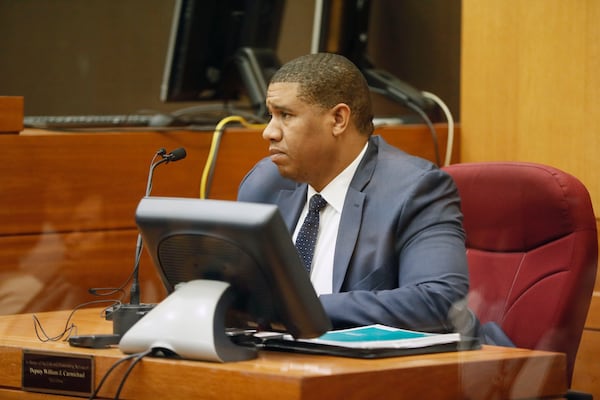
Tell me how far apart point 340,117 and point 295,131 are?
0.12 metres

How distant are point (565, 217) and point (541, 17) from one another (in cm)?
87

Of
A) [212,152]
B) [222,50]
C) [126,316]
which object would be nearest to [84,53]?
[222,50]

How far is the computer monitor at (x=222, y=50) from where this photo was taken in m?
3.02

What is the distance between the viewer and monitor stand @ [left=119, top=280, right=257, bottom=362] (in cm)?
150

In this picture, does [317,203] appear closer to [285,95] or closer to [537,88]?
[285,95]

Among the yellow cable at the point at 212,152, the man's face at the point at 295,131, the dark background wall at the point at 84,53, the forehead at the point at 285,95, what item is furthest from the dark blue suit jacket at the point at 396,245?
the dark background wall at the point at 84,53

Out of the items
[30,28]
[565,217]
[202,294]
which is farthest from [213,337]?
[30,28]

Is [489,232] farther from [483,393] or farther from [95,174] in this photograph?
[95,174]

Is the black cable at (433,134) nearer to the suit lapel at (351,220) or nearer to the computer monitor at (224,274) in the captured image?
the suit lapel at (351,220)

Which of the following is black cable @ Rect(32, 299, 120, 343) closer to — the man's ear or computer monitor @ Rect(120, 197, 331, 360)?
computer monitor @ Rect(120, 197, 331, 360)

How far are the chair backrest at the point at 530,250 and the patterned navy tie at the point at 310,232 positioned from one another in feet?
1.14

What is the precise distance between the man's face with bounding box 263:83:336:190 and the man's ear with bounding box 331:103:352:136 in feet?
0.04

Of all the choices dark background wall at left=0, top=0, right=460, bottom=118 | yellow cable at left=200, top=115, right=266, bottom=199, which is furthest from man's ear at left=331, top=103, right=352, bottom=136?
dark background wall at left=0, top=0, right=460, bottom=118

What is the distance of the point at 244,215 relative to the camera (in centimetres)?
149
